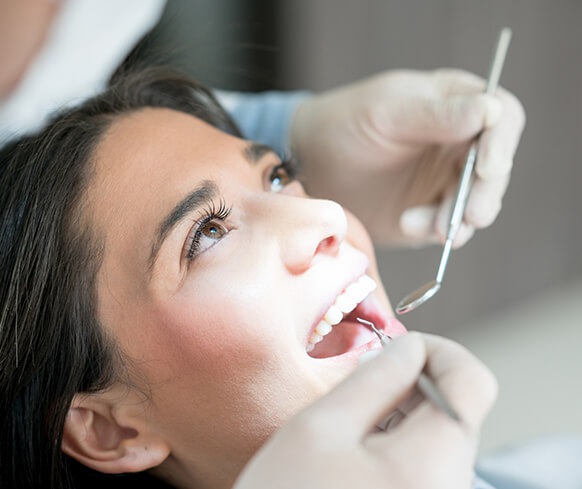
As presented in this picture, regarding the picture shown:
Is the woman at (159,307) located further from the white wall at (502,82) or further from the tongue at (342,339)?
the white wall at (502,82)

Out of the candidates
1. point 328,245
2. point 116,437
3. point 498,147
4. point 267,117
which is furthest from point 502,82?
point 116,437

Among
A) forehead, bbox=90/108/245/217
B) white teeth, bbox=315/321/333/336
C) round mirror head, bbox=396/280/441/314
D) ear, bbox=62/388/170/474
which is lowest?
ear, bbox=62/388/170/474

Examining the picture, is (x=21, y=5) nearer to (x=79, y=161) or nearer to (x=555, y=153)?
(x=79, y=161)

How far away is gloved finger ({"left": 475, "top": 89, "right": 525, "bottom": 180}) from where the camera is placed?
1006 millimetres

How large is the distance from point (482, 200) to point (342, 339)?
12.9 inches

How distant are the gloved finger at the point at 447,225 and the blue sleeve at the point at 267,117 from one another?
1.18ft

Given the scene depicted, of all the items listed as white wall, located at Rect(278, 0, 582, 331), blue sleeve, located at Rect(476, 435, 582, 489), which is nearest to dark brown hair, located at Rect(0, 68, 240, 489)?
blue sleeve, located at Rect(476, 435, 582, 489)

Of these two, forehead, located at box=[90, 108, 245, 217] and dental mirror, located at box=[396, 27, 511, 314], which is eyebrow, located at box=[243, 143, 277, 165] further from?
dental mirror, located at box=[396, 27, 511, 314]

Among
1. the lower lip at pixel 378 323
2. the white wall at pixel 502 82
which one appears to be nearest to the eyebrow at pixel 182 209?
the lower lip at pixel 378 323

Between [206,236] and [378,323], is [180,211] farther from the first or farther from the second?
[378,323]

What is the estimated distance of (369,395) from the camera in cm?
56

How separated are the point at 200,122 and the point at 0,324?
0.38m

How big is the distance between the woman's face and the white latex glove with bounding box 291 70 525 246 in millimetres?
323

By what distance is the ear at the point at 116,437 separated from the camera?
81 cm
